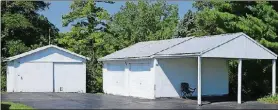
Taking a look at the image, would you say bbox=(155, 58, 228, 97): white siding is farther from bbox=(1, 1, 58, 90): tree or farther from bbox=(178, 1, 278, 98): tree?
bbox=(1, 1, 58, 90): tree

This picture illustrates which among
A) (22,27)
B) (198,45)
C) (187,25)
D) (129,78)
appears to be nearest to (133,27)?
(187,25)

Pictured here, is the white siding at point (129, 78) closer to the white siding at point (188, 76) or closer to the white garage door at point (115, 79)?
the white garage door at point (115, 79)

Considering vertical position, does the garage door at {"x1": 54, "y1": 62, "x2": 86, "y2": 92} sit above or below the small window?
below

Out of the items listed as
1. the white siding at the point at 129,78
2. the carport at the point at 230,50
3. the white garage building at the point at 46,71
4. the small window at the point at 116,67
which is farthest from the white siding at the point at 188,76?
the white garage building at the point at 46,71

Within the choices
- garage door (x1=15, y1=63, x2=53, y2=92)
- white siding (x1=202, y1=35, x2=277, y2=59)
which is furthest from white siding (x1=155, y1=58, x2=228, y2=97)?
garage door (x1=15, y1=63, x2=53, y2=92)

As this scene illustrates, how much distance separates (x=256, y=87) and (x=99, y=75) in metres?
10.8

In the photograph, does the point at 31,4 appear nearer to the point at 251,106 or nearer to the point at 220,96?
the point at 220,96

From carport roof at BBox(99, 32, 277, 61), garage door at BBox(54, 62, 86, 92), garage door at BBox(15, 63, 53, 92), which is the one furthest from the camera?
garage door at BBox(54, 62, 86, 92)

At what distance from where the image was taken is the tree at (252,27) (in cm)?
2392

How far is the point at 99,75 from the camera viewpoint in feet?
103

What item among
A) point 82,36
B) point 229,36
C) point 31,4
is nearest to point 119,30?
point 82,36

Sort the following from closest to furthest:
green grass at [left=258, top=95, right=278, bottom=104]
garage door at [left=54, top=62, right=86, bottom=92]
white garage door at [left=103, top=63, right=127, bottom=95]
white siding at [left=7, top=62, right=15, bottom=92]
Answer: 1. green grass at [left=258, top=95, right=278, bottom=104]
2. white garage door at [left=103, top=63, right=127, bottom=95]
3. white siding at [left=7, top=62, right=15, bottom=92]
4. garage door at [left=54, top=62, right=86, bottom=92]

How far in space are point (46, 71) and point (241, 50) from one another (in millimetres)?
13103

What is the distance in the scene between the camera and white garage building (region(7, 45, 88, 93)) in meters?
28.3
